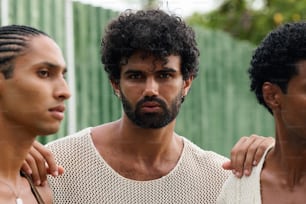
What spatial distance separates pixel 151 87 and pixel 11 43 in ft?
2.83

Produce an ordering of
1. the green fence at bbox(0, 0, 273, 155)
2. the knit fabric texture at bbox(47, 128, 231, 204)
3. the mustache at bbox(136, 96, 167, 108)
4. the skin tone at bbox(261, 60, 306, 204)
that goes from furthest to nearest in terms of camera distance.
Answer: the green fence at bbox(0, 0, 273, 155) < the knit fabric texture at bbox(47, 128, 231, 204) < the mustache at bbox(136, 96, 167, 108) < the skin tone at bbox(261, 60, 306, 204)

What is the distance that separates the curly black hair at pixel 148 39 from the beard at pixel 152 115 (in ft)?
0.80

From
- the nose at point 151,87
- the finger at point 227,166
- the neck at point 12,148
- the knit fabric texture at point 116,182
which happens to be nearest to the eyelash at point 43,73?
the neck at point 12,148

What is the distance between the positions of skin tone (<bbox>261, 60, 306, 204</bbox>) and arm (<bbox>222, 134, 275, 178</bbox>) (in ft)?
0.19

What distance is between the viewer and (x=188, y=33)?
19.2 feet

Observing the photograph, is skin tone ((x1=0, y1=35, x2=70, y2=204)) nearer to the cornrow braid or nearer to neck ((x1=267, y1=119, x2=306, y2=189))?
the cornrow braid

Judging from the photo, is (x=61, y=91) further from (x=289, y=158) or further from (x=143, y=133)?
(x=289, y=158)

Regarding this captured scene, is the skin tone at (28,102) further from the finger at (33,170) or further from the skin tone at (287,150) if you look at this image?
the skin tone at (287,150)

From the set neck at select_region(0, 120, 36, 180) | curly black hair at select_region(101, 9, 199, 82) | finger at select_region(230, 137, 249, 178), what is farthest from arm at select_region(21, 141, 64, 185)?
finger at select_region(230, 137, 249, 178)

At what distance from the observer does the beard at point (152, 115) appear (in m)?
5.35

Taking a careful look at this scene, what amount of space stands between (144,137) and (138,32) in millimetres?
541

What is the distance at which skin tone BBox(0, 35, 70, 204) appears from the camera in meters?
4.66

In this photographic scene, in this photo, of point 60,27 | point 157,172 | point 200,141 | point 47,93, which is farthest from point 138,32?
point 200,141

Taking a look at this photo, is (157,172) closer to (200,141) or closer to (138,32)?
(138,32)
